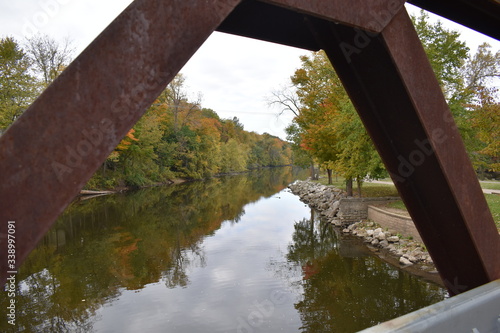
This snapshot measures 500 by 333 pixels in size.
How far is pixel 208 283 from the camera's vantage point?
32.7ft

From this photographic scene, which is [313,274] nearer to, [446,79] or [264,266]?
[264,266]

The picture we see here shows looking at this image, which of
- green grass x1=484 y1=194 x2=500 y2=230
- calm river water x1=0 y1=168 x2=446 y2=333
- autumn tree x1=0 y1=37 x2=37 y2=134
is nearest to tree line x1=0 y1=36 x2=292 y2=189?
autumn tree x1=0 y1=37 x2=37 y2=134

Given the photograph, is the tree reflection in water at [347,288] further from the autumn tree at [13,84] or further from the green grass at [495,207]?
the autumn tree at [13,84]

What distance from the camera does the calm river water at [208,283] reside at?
24.8 feet

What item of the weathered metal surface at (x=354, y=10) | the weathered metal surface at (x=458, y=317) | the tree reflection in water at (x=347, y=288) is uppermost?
the weathered metal surface at (x=354, y=10)

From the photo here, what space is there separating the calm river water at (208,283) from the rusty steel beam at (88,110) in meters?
6.95

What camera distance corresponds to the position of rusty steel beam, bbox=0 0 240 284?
1.04m

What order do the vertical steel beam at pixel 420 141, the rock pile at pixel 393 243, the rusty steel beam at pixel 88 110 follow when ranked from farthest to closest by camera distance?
the rock pile at pixel 393 243 < the vertical steel beam at pixel 420 141 < the rusty steel beam at pixel 88 110

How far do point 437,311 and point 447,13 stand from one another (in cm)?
198

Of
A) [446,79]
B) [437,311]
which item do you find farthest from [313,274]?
[446,79]

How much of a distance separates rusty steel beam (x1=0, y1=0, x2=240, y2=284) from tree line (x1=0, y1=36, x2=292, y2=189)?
72.0ft

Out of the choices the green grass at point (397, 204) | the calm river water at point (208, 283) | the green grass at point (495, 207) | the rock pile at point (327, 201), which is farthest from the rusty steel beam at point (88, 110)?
the rock pile at point (327, 201)

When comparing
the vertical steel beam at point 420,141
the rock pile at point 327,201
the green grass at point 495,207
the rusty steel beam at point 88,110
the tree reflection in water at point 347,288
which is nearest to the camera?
the rusty steel beam at point 88,110

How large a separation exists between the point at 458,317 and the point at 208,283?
29.3ft
